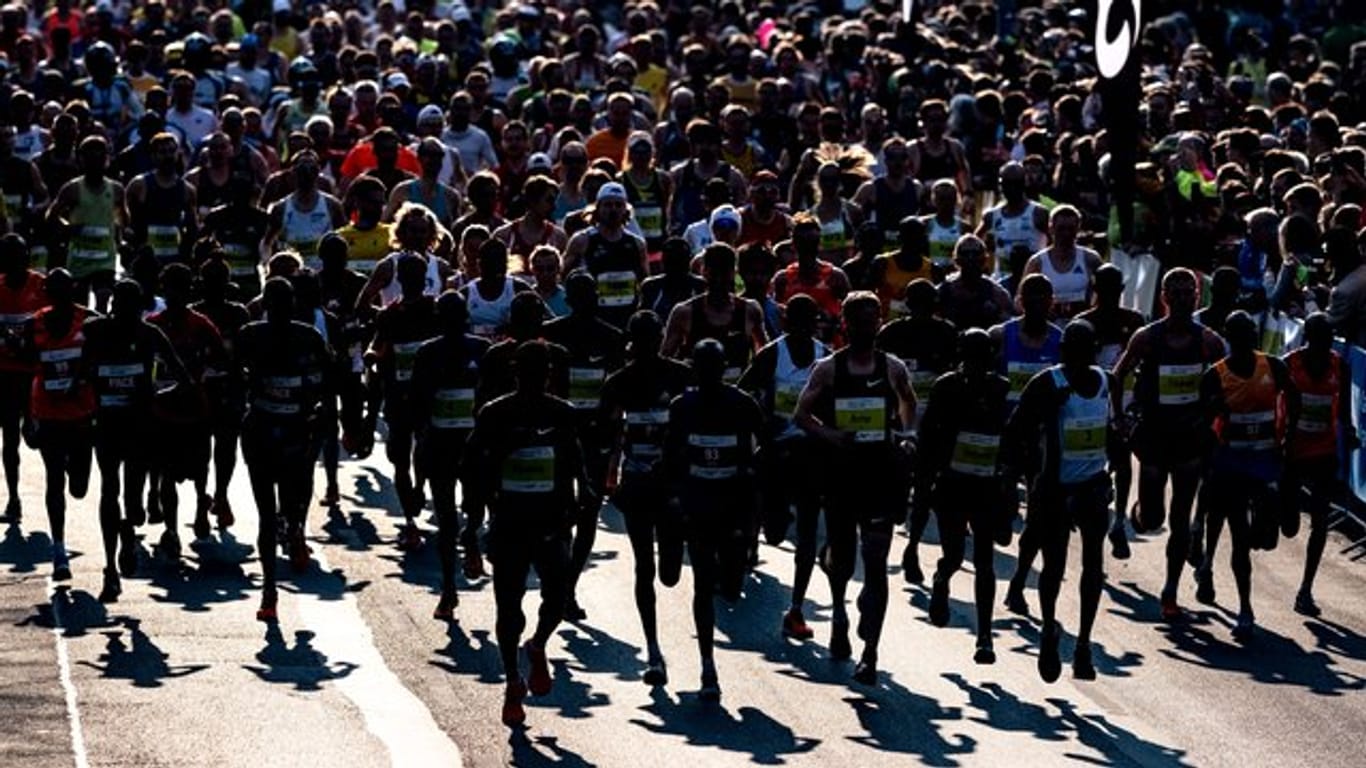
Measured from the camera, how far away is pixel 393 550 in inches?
846

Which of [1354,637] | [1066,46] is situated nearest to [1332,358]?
[1354,637]

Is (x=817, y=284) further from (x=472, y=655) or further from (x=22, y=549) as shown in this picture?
(x=22, y=549)

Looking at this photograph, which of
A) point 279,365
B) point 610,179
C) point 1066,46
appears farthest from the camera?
point 1066,46

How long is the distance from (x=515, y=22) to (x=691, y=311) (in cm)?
1916

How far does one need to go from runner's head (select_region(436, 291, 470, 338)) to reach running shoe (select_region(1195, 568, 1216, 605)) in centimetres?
439

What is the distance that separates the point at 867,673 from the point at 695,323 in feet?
9.44

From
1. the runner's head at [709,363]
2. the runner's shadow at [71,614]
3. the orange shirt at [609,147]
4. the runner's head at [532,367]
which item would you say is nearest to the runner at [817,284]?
the runner's head at [709,363]

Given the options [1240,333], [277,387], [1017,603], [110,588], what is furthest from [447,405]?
[1240,333]

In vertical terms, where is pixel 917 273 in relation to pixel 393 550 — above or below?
above

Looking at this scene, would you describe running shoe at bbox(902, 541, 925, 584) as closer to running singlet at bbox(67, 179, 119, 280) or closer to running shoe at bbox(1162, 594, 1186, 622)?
running shoe at bbox(1162, 594, 1186, 622)

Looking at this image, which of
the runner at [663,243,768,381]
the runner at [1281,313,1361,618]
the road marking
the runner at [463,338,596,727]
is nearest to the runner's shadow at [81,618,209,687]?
the road marking

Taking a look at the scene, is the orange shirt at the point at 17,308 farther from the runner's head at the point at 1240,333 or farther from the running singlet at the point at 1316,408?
the running singlet at the point at 1316,408

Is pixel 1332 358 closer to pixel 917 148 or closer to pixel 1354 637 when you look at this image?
pixel 1354 637

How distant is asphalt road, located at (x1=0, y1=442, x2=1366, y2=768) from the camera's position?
1661 cm
